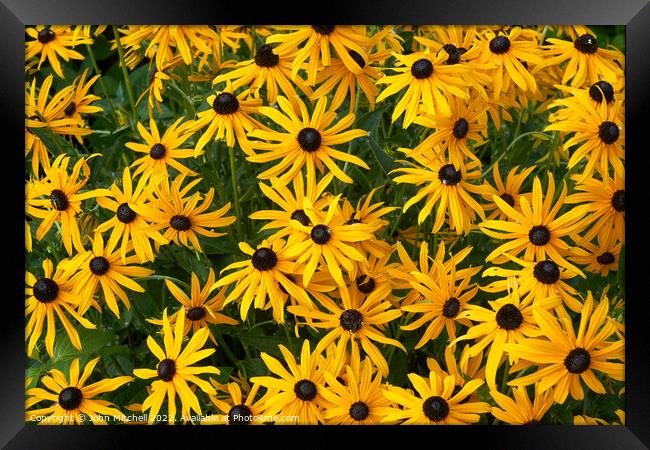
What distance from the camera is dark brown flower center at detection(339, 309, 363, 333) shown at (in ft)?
3.49

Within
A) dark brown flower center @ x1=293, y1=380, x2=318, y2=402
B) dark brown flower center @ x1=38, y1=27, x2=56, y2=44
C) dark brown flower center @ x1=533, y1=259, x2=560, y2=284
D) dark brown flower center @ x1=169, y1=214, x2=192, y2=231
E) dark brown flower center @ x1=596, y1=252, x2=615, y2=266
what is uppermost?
dark brown flower center @ x1=38, y1=27, x2=56, y2=44

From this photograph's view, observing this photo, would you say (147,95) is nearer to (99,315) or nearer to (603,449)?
(99,315)

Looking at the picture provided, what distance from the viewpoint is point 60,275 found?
1117mm

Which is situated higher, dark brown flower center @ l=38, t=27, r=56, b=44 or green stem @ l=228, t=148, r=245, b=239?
dark brown flower center @ l=38, t=27, r=56, b=44

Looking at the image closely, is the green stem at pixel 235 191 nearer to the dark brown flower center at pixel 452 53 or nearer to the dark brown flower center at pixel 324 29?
the dark brown flower center at pixel 324 29

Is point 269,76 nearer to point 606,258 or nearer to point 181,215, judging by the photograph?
point 181,215

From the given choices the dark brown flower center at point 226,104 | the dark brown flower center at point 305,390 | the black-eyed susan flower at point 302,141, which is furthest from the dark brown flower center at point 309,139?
the dark brown flower center at point 305,390

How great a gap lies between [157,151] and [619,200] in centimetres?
65

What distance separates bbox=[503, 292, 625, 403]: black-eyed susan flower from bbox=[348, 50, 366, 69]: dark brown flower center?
0.41m

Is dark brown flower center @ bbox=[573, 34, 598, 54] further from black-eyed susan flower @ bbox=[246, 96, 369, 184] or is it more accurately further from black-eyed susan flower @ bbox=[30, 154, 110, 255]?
black-eyed susan flower @ bbox=[30, 154, 110, 255]

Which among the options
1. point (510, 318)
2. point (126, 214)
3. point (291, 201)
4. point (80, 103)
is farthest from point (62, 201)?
point (510, 318)

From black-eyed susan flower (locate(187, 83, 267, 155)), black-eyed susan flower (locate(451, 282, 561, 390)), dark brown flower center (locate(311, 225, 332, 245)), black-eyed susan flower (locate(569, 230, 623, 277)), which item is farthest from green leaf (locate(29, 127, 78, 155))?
black-eyed susan flower (locate(569, 230, 623, 277))

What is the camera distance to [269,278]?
3.43 ft
